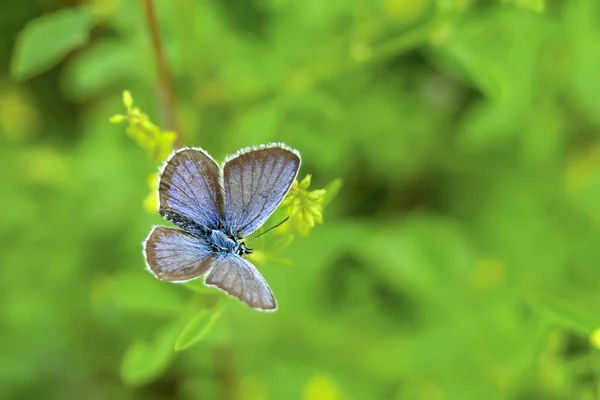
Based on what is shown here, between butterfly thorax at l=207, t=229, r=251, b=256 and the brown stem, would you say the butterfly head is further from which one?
the brown stem

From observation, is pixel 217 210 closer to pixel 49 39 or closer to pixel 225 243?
pixel 225 243

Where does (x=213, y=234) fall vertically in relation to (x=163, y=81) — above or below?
below

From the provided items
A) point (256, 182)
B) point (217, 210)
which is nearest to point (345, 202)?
point (217, 210)

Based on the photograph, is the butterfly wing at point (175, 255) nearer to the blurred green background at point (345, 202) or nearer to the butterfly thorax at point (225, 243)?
the butterfly thorax at point (225, 243)

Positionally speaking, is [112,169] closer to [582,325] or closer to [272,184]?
[272,184]

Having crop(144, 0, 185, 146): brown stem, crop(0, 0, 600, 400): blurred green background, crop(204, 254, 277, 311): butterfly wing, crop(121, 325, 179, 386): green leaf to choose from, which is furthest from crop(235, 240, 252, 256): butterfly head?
crop(0, 0, 600, 400): blurred green background

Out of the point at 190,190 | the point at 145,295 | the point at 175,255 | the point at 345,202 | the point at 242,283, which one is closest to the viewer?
the point at 242,283

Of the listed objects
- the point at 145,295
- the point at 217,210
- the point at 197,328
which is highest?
the point at 217,210

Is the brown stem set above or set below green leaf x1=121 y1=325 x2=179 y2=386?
above
